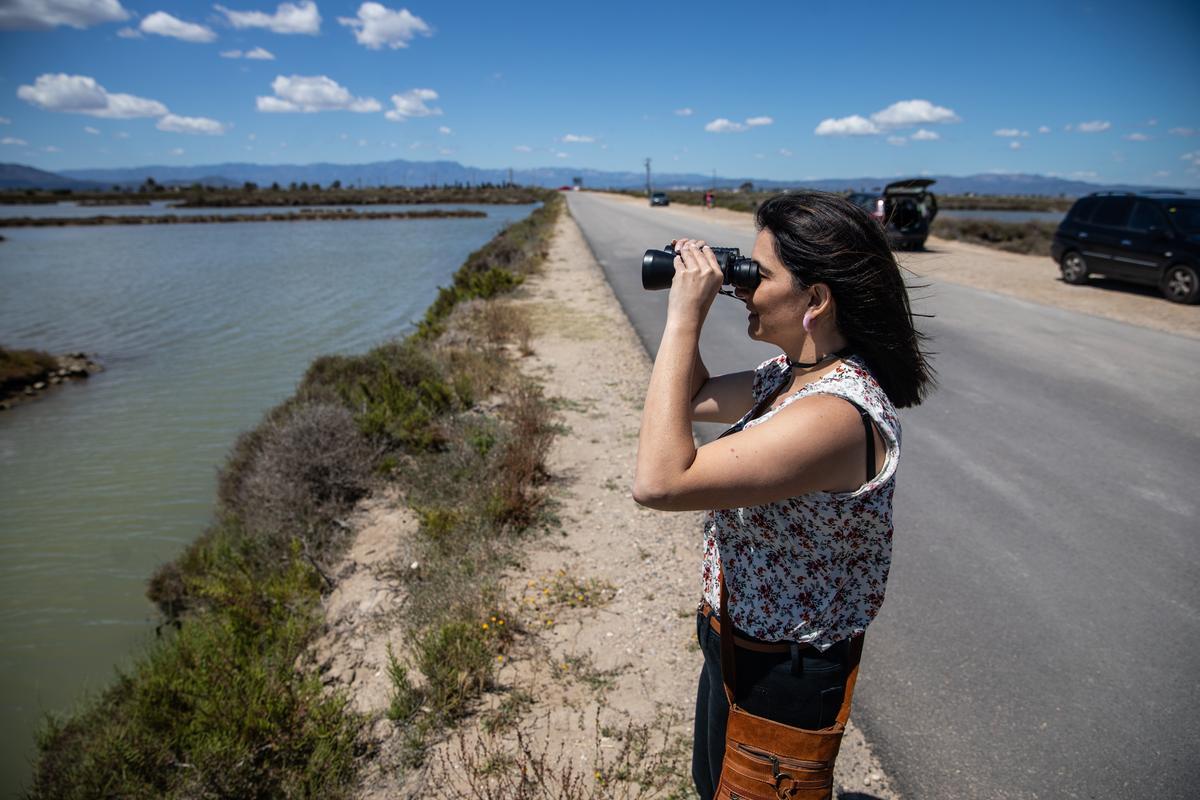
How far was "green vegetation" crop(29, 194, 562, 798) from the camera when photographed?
296cm

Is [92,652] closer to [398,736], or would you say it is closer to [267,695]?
[267,695]

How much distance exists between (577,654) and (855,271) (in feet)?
8.19

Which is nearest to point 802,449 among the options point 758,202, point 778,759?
point 778,759

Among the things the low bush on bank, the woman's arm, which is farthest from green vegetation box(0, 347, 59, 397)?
the low bush on bank

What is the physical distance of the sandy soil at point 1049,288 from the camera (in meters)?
10.8

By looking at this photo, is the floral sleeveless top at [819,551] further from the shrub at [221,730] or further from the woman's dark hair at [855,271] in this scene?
the shrub at [221,730]

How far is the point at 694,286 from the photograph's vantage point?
1369 mm

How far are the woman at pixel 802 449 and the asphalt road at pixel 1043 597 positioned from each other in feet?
0.76

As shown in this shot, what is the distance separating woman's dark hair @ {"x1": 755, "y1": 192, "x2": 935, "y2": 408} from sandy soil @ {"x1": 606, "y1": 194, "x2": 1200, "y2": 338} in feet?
27.0

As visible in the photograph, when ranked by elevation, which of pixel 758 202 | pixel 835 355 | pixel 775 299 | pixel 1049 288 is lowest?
pixel 1049 288

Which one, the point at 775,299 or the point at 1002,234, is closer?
the point at 775,299

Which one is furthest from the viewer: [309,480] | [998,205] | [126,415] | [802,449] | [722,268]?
[998,205]

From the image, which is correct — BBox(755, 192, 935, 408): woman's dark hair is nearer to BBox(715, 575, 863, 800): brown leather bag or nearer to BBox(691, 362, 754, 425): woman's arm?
BBox(691, 362, 754, 425): woman's arm

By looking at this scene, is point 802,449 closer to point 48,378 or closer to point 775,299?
point 775,299
